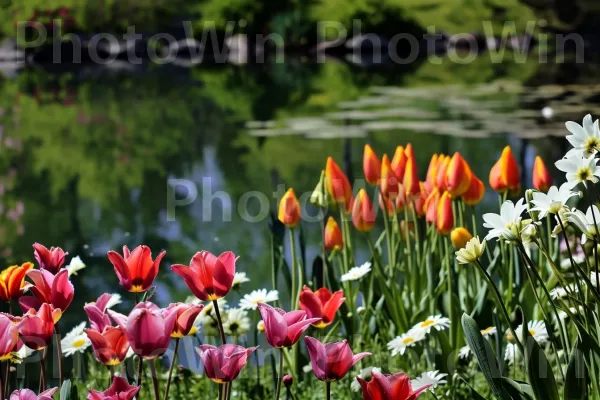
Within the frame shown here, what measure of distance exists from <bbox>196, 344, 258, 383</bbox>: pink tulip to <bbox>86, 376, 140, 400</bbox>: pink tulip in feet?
0.32

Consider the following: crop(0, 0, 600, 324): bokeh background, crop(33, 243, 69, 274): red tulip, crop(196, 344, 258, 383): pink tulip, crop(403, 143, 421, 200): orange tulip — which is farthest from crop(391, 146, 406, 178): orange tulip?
crop(0, 0, 600, 324): bokeh background

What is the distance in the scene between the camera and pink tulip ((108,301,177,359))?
122 cm

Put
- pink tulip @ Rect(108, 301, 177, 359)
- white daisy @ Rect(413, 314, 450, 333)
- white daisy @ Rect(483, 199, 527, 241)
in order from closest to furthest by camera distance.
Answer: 1. pink tulip @ Rect(108, 301, 177, 359)
2. white daisy @ Rect(483, 199, 527, 241)
3. white daisy @ Rect(413, 314, 450, 333)

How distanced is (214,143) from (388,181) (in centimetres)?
679

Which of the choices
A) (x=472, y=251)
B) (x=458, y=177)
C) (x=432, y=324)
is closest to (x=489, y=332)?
(x=432, y=324)

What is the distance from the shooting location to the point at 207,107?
12.5 meters

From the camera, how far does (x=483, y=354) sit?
1510 millimetres

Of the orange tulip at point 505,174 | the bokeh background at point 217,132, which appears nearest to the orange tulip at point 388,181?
the orange tulip at point 505,174

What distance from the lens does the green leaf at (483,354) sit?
4.88 ft

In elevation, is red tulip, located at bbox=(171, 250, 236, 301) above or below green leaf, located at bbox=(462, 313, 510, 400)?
above

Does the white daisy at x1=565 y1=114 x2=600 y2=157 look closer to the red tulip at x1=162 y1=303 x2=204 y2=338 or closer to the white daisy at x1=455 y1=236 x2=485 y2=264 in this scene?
the white daisy at x1=455 y1=236 x2=485 y2=264

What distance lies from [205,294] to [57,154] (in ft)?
26.2

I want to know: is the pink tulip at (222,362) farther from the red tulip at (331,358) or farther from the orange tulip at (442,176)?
the orange tulip at (442,176)

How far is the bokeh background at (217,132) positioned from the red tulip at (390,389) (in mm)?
2856
